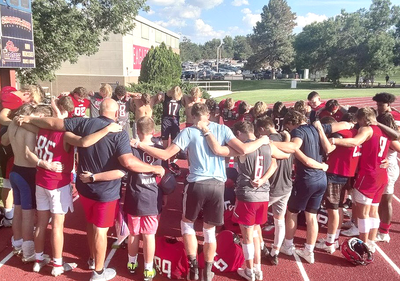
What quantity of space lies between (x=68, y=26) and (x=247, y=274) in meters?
18.4

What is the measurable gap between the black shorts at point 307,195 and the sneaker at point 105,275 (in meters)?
2.48

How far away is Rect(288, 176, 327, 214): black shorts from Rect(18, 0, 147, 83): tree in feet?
55.5

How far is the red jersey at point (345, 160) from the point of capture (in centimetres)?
465

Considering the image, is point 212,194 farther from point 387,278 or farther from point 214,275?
point 387,278

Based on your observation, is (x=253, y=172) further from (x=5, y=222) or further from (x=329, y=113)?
(x=5, y=222)

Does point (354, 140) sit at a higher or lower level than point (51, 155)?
higher

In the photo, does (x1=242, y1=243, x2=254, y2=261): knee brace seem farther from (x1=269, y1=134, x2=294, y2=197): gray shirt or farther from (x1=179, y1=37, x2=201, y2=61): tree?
(x1=179, y1=37, x2=201, y2=61): tree

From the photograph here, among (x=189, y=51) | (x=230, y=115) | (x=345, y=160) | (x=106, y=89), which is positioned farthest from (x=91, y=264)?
(x=189, y=51)

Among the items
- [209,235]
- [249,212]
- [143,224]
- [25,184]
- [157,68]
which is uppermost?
[157,68]

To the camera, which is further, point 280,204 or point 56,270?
point 280,204

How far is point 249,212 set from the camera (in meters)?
4.01

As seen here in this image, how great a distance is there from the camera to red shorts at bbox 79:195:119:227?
3832 mm

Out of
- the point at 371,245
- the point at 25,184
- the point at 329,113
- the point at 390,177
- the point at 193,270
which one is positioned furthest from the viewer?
the point at 329,113

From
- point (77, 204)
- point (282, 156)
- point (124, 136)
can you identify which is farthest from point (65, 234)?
point (282, 156)
